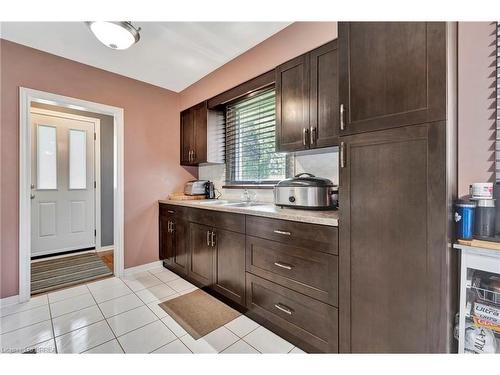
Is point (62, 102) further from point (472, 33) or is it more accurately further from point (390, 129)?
point (472, 33)

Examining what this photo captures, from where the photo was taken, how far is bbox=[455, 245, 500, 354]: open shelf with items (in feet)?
3.10

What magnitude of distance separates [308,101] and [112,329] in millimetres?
2351

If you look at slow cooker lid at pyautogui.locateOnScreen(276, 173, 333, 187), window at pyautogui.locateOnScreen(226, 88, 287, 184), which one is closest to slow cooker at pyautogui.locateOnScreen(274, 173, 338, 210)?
slow cooker lid at pyautogui.locateOnScreen(276, 173, 333, 187)

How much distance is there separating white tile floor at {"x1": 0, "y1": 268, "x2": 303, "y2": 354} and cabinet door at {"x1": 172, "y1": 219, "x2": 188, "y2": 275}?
0.32m

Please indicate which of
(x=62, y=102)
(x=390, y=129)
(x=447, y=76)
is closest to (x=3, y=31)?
(x=62, y=102)

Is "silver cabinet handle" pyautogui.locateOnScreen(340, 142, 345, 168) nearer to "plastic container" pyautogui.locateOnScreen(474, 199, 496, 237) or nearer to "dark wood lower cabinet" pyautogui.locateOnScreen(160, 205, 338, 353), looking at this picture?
"dark wood lower cabinet" pyautogui.locateOnScreen(160, 205, 338, 353)

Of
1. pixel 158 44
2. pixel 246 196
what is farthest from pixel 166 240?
pixel 158 44

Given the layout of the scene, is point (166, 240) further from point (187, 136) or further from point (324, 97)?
point (324, 97)

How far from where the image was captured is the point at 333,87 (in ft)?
5.20

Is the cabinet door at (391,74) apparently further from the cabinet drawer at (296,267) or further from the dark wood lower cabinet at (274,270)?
the cabinet drawer at (296,267)

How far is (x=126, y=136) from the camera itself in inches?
109

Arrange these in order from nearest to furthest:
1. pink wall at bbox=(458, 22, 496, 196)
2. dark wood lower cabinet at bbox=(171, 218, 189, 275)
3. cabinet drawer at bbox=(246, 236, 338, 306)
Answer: pink wall at bbox=(458, 22, 496, 196), cabinet drawer at bbox=(246, 236, 338, 306), dark wood lower cabinet at bbox=(171, 218, 189, 275)

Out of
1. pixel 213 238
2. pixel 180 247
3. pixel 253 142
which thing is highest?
pixel 253 142

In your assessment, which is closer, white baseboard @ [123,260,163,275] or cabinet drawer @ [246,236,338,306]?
cabinet drawer @ [246,236,338,306]
